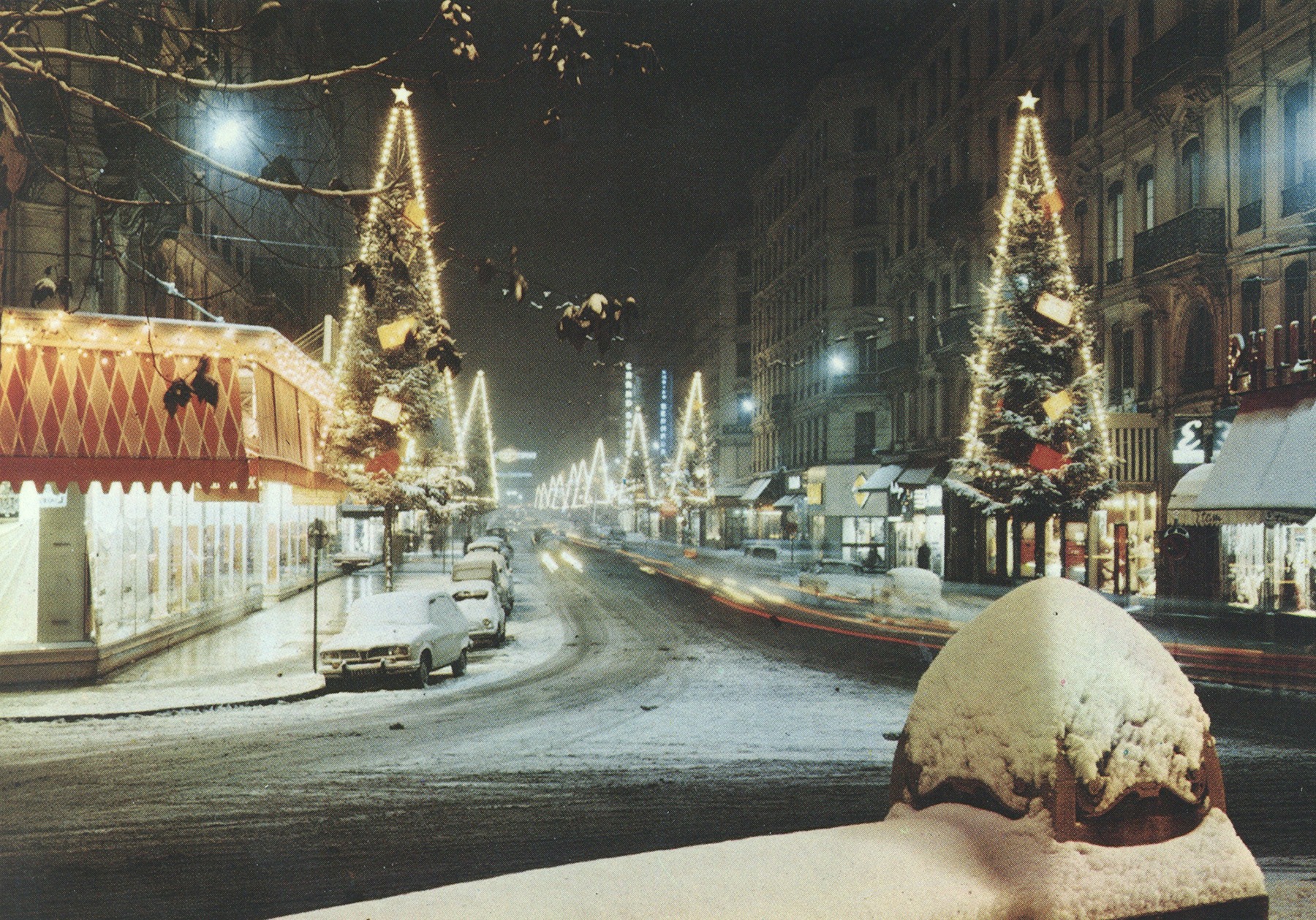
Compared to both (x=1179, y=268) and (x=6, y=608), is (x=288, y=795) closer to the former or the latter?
(x=6, y=608)

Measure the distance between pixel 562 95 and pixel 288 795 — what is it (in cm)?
683

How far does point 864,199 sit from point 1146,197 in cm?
3168

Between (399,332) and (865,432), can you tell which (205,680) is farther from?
(865,432)

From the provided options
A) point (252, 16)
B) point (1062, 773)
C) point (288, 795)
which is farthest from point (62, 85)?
point (288, 795)

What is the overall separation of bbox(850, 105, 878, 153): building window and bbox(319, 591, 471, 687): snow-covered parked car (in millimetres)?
48942

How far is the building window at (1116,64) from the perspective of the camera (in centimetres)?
3186

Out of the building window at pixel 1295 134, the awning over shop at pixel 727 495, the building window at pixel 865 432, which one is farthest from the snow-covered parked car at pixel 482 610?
the awning over shop at pixel 727 495

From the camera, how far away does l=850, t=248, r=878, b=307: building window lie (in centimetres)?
6059

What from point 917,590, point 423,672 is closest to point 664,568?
point 917,590

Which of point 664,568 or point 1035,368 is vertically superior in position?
point 1035,368

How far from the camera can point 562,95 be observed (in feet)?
20.3

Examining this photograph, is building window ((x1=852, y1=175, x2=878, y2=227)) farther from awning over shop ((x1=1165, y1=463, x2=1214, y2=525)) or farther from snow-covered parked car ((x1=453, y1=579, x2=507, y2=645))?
snow-covered parked car ((x1=453, y1=579, x2=507, y2=645))

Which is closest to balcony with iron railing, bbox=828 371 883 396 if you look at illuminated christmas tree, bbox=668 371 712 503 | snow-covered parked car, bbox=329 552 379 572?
illuminated christmas tree, bbox=668 371 712 503

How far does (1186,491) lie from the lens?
25188 mm
